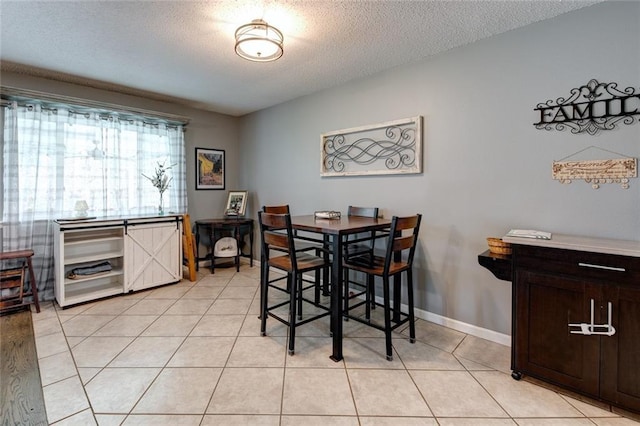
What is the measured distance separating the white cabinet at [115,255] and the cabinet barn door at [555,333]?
373 cm

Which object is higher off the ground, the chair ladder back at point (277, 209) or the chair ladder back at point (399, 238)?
the chair ladder back at point (277, 209)

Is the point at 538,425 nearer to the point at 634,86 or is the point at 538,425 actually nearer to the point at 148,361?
the point at 634,86

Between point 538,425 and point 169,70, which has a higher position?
point 169,70

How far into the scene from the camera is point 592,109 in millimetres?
1979

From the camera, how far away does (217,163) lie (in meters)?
4.85

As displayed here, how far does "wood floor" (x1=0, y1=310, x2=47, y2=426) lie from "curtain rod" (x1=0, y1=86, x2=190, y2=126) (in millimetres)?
2178

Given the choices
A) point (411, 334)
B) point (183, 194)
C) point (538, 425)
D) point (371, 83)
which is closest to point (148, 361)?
point (411, 334)

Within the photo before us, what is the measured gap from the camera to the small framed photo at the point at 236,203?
474 centimetres

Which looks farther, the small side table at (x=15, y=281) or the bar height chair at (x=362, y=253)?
the small side table at (x=15, y=281)

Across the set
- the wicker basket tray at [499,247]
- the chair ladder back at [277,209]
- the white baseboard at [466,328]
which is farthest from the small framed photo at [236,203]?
the wicker basket tray at [499,247]

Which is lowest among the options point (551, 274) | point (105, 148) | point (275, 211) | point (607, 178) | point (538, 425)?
point (538, 425)

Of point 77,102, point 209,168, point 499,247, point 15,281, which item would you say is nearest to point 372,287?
point 499,247

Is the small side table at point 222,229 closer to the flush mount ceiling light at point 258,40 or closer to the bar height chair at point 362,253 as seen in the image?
the bar height chair at point 362,253

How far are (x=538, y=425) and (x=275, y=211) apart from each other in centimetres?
254
